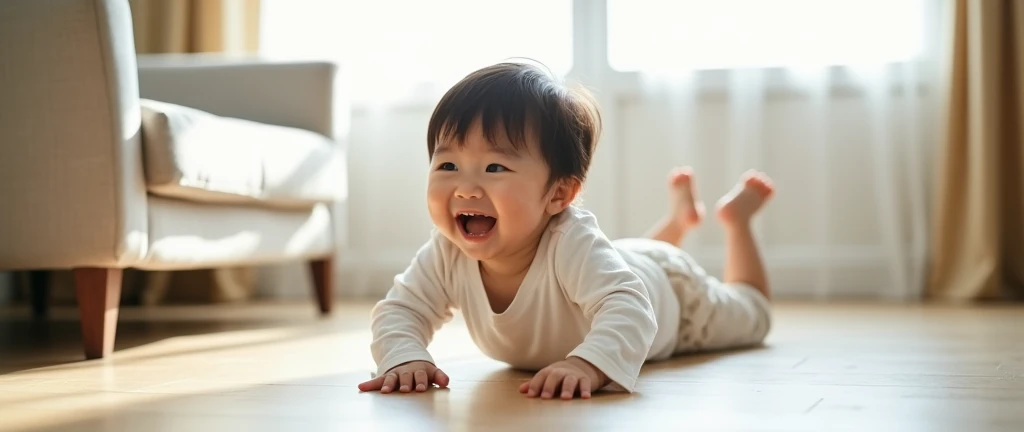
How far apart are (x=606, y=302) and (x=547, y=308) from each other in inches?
4.5

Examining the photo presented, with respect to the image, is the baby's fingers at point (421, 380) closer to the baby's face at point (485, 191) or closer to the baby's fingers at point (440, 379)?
the baby's fingers at point (440, 379)

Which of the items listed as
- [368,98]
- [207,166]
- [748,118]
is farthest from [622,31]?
[207,166]

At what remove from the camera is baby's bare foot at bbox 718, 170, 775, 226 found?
1.83m

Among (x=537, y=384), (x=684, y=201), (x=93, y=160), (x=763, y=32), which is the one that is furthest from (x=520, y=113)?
(x=763, y=32)

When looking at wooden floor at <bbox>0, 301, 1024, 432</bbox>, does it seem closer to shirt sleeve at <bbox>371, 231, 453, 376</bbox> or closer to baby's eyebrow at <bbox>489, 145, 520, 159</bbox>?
shirt sleeve at <bbox>371, 231, 453, 376</bbox>

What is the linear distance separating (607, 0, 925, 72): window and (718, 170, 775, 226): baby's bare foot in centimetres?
110

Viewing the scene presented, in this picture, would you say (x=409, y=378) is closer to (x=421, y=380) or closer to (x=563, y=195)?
(x=421, y=380)

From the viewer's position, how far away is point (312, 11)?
3121 mm

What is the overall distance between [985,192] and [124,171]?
6.57 ft

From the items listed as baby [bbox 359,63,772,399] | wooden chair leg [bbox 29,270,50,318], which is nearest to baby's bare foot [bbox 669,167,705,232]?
baby [bbox 359,63,772,399]

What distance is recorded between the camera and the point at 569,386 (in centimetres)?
109

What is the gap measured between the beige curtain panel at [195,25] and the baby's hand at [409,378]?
6.79 ft

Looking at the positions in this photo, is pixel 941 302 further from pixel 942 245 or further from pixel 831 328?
pixel 831 328

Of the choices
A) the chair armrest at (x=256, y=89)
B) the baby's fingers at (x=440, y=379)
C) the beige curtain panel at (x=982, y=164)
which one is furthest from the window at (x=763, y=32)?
the baby's fingers at (x=440, y=379)
